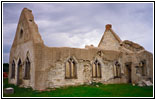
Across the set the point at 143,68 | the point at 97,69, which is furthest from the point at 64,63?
the point at 143,68

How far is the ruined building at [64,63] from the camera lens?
41.9 feet

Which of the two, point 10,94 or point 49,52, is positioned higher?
point 49,52

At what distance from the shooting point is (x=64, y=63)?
45.0ft

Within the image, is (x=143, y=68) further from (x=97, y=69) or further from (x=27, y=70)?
(x=27, y=70)

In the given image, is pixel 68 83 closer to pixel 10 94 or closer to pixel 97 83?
pixel 97 83

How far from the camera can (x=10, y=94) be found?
1148 centimetres

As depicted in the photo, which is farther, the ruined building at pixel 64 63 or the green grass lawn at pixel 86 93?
the ruined building at pixel 64 63

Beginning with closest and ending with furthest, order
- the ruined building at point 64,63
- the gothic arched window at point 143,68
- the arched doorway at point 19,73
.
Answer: the ruined building at point 64,63
the arched doorway at point 19,73
the gothic arched window at point 143,68

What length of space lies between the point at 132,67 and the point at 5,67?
61.9 ft

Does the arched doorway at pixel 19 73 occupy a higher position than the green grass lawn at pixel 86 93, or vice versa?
the arched doorway at pixel 19 73

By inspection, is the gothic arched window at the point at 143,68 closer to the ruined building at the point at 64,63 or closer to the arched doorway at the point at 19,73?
the ruined building at the point at 64,63

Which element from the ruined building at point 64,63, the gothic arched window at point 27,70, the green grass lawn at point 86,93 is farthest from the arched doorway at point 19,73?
the green grass lawn at point 86,93

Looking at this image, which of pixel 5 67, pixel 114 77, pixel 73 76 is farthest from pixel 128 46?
pixel 5 67

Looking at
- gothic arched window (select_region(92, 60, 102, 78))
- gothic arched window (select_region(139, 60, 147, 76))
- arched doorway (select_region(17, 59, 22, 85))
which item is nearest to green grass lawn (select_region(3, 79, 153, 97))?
arched doorway (select_region(17, 59, 22, 85))
